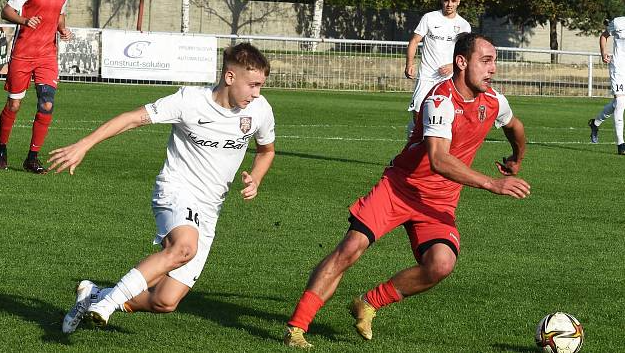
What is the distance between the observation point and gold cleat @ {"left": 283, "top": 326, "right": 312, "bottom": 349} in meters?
6.73

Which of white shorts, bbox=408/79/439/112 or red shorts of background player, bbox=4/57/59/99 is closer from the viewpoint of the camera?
red shorts of background player, bbox=4/57/59/99

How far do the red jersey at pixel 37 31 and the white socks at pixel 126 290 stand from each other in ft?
28.3

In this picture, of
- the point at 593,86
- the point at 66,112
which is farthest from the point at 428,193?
the point at 593,86

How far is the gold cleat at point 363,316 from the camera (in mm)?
6980

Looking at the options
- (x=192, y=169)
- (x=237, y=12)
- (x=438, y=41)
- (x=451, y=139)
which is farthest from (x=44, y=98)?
(x=237, y=12)

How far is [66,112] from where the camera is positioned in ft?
77.1

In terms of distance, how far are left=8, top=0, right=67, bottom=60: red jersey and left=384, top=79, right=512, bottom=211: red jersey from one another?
8.29m

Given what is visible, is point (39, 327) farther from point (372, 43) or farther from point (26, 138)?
point (372, 43)

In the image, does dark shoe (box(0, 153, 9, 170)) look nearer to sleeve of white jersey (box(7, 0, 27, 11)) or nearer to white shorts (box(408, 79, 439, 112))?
sleeve of white jersey (box(7, 0, 27, 11))

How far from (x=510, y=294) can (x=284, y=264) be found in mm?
1859

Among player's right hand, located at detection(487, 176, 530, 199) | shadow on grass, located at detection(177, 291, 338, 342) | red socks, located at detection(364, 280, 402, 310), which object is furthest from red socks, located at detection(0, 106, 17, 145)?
player's right hand, located at detection(487, 176, 530, 199)

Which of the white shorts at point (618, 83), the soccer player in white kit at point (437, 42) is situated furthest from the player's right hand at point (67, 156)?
the white shorts at point (618, 83)

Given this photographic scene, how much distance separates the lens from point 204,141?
7008mm

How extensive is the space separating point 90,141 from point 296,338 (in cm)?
157
